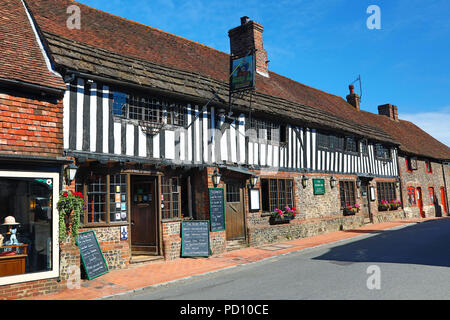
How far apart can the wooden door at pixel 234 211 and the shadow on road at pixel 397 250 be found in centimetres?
320

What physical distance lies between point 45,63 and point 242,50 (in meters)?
10.2

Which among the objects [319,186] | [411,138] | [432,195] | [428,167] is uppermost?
[411,138]

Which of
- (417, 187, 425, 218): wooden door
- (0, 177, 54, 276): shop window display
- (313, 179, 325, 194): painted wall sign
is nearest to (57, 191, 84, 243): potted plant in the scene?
(0, 177, 54, 276): shop window display

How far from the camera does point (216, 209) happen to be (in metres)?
11.3

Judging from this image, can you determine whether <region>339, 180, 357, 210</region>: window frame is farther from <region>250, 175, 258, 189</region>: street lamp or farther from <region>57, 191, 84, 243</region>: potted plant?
<region>57, 191, 84, 243</region>: potted plant

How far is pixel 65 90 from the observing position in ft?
26.5

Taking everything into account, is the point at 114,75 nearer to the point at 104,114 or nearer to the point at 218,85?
the point at 104,114

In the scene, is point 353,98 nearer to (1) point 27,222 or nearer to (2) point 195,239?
(2) point 195,239

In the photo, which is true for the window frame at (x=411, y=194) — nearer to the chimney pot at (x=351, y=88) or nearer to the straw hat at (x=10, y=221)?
the chimney pot at (x=351, y=88)

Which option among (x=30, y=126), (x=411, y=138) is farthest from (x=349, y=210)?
(x=30, y=126)

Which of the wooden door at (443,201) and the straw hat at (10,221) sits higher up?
the straw hat at (10,221)

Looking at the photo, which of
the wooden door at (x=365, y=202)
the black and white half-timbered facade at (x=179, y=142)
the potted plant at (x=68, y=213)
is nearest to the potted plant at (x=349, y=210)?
the black and white half-timbered facade at (x=179, y=142)

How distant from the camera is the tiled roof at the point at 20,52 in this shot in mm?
7516

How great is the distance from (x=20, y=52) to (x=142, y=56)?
3.87 m
